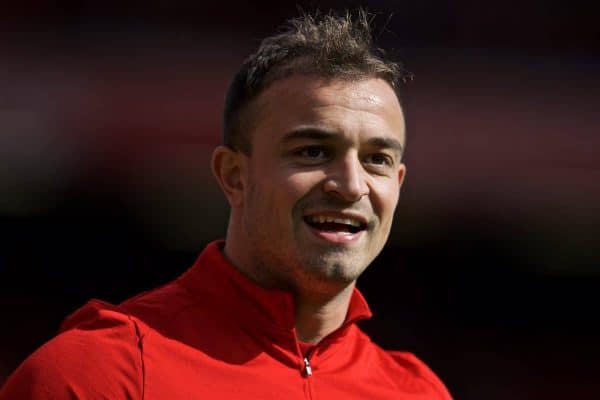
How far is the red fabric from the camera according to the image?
1739 millimetres

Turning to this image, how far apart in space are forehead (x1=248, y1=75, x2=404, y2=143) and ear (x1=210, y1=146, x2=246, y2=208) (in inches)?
2.9

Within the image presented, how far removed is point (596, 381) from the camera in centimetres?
521

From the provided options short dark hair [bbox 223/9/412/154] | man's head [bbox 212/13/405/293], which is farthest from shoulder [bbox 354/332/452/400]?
short dark hair [bbox 223/9/412/154]

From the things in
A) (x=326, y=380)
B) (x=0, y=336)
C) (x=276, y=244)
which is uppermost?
(x=276, y=244)

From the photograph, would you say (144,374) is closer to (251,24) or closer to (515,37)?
(251,24)

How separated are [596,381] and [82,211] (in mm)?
2728

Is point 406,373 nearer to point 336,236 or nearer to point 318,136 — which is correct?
point 336,236

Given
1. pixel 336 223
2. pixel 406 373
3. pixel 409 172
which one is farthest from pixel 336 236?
pixel 409 172

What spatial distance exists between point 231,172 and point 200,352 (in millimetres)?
408

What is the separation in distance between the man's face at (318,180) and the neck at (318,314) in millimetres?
55

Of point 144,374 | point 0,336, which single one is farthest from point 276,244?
point 0,336

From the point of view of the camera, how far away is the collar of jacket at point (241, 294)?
76.9 inches

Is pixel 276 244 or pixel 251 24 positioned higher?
pixel 251 24

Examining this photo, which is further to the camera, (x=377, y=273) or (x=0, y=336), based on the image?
(x=377, y=273)
